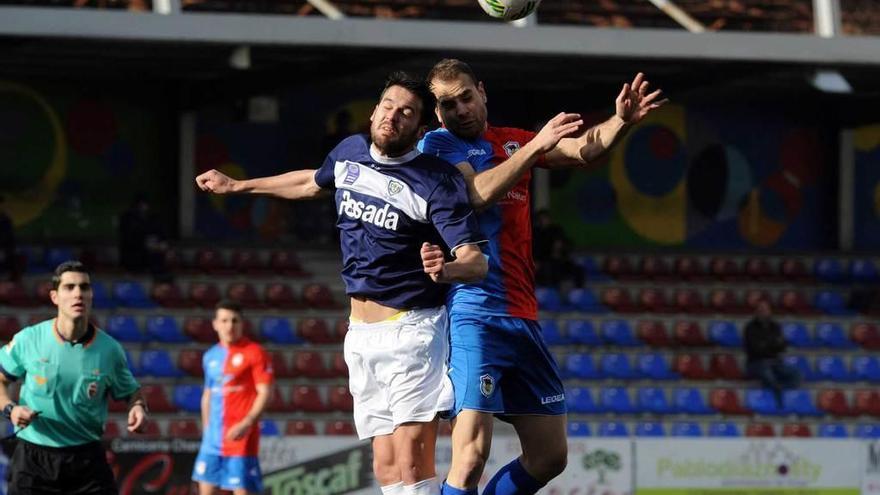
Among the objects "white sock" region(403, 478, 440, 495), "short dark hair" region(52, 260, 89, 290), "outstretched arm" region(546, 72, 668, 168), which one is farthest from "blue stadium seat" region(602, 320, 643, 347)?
"white sock" region(403, 478, 440, 495)

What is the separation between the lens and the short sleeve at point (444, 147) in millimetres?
6445

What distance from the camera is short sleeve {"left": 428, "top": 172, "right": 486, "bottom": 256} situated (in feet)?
19.0

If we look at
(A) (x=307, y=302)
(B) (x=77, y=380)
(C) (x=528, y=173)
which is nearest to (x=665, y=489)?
(A) (x=307, y=302)

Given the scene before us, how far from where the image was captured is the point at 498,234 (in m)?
6.62

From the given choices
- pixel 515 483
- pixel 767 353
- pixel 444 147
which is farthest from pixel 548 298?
pixel 444 147

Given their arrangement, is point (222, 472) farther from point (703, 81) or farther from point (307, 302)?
point (703, 81)

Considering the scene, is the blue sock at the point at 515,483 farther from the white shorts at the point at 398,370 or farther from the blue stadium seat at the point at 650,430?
→ the blue stadium seat at the point at 650,430

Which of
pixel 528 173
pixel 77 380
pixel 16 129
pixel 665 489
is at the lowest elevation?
pixel 665 489

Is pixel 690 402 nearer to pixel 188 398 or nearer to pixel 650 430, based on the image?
pixel 650 430

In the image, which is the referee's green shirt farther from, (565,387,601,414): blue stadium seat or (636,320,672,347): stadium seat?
(636,320,672,347): stadium seat

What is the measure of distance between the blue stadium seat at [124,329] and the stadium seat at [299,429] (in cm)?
264

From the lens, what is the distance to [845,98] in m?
22.8

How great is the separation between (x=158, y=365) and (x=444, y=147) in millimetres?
10111

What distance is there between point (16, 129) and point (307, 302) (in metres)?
4.59
